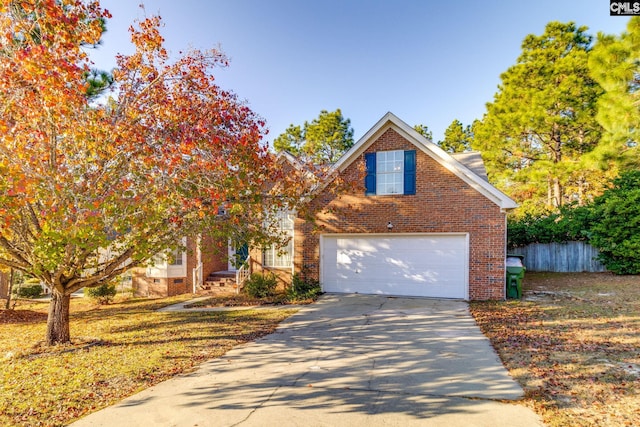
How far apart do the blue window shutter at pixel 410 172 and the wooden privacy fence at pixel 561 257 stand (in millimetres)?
7745

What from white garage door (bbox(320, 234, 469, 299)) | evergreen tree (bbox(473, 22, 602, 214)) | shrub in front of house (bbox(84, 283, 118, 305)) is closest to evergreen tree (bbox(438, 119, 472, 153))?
evergreen tree (bbox(473, 22, 602, 214))

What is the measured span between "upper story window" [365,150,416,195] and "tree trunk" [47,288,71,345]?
924cm

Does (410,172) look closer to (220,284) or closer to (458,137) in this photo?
(220,284)

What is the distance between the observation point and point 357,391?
4.68 meters

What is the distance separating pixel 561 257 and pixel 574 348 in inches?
442

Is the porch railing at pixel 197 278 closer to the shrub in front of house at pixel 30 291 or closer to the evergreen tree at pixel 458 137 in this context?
the shrub in front of house at pixel 30 291

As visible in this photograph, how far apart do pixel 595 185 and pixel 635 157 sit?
7.07 meters

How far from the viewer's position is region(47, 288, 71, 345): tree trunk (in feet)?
24.3

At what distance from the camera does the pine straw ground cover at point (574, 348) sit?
4.06 meters

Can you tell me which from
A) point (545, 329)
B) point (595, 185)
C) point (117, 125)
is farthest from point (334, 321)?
point (595, 185)

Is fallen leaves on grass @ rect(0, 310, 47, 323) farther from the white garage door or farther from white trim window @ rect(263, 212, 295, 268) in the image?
the white garage door

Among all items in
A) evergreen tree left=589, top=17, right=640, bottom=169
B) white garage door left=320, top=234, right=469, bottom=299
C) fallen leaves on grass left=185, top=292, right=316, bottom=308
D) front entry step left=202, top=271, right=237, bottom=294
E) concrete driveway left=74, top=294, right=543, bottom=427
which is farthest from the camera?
evergreen tree left=589, top=17, right=640, bottom=169

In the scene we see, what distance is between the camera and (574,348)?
6105mm

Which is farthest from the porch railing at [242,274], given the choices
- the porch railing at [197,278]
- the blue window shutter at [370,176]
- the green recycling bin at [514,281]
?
the green recycling bin at [514,281]
